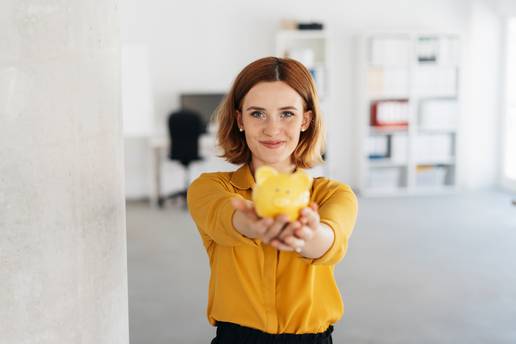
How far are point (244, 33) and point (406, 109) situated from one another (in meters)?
2.16

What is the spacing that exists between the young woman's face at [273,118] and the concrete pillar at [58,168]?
1.14ft

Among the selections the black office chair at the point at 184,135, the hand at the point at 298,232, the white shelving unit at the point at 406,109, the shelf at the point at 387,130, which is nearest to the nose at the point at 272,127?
the hand at the point at 298,232

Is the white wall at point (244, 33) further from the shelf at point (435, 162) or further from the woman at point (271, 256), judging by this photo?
the woman at point (271, 256)

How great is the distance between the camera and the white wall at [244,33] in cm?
785

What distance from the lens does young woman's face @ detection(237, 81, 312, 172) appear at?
4.91 feet

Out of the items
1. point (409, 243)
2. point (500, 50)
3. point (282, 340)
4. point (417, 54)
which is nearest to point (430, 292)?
point (409, 243)

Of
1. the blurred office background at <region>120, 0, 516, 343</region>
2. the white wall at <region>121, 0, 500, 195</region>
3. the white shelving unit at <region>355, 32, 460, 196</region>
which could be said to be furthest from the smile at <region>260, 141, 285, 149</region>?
the white shelving unit at <region>355, 32, 460, 196</region>

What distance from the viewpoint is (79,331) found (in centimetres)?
158

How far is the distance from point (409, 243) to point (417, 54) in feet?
10.5

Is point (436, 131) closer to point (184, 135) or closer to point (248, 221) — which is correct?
point (184, 135)

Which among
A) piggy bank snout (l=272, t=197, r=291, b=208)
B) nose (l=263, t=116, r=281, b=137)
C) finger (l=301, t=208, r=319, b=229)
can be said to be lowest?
finger (l=301, t=208, r=319, b=229)

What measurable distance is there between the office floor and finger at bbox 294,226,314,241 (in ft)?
8.73

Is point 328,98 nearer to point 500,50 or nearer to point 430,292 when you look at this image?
point 500,50

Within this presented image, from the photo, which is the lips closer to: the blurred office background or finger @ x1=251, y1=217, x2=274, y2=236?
finger @ x1=251, y1=217, x2=274, y2=236
